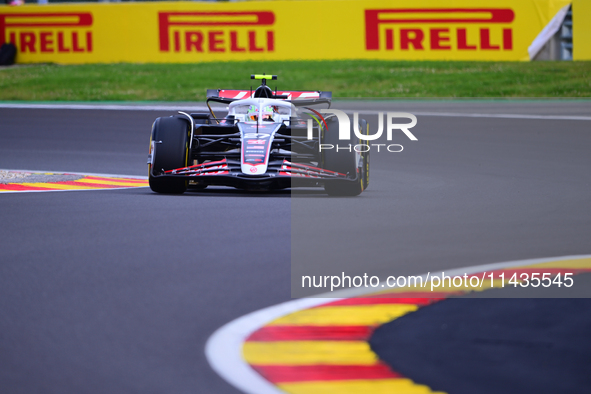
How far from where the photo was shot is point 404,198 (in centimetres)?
881

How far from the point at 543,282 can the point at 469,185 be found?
4648 millimetres

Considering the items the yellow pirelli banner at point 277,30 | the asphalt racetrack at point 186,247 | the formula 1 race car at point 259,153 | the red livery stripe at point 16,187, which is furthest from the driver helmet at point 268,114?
the yellow pirelli banner at point 277,30

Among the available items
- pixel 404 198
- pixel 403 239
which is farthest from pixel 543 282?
pixel 404 198

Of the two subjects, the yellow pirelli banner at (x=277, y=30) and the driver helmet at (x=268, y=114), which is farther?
the yellow pirelli banner at (x=277, y=30)

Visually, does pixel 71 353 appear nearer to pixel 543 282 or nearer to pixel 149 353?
pixel 149 353

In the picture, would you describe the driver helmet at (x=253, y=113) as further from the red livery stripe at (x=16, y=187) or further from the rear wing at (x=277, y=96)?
the red livery stripe at (x=16, y=187)

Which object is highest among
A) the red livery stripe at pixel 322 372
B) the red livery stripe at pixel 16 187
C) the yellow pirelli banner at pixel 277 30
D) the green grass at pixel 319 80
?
the yellow pirelli banner at pixel 277 30

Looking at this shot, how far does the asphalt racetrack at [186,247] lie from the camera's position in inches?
154

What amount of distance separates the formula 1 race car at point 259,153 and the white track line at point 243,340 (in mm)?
3491

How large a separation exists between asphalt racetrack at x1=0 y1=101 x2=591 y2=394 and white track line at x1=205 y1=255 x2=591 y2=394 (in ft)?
0.19

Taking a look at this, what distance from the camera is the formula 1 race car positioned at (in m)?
8.72

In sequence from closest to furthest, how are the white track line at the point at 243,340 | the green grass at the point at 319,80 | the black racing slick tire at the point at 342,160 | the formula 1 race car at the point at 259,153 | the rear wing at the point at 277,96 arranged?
the white track line at the point at 243,340 → the formula 1 race car at the point at 259,153 → the black racing slick tire at the point at 342,160 → the rear wing at the point at 277,96 → the green grass at the point at 319,80

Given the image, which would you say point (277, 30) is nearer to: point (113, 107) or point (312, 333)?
point (113, 107)

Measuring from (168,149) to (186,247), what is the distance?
291 cm
